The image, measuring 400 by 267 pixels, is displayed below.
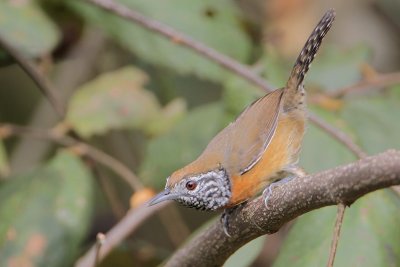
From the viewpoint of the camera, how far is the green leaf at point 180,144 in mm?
4321

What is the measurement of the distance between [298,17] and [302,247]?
3.36 metres

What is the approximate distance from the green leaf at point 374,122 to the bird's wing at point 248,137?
0.57 metres

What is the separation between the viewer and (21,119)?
6480 mm

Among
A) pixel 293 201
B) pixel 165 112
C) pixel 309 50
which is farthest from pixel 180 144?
pixel 293 201

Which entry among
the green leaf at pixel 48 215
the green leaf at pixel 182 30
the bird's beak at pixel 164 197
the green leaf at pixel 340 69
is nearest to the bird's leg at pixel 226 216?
the bird's beak at pixel 164 197

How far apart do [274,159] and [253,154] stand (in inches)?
3.3

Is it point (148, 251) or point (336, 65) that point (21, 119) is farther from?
point (336, 65)

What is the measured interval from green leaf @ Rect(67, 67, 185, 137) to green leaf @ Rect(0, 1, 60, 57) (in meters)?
0.30

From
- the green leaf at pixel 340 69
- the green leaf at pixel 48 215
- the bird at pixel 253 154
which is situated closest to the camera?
the bird at pixel 253 154

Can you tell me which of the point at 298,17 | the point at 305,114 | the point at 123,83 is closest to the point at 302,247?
the point at 305,114

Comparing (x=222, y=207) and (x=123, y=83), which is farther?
(x=123, y=83)

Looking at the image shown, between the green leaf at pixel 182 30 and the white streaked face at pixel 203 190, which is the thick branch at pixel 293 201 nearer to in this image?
the white streaked face at pixel 203 190

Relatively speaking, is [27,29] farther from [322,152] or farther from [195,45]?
[322,152]

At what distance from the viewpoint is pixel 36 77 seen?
13.1 ft
